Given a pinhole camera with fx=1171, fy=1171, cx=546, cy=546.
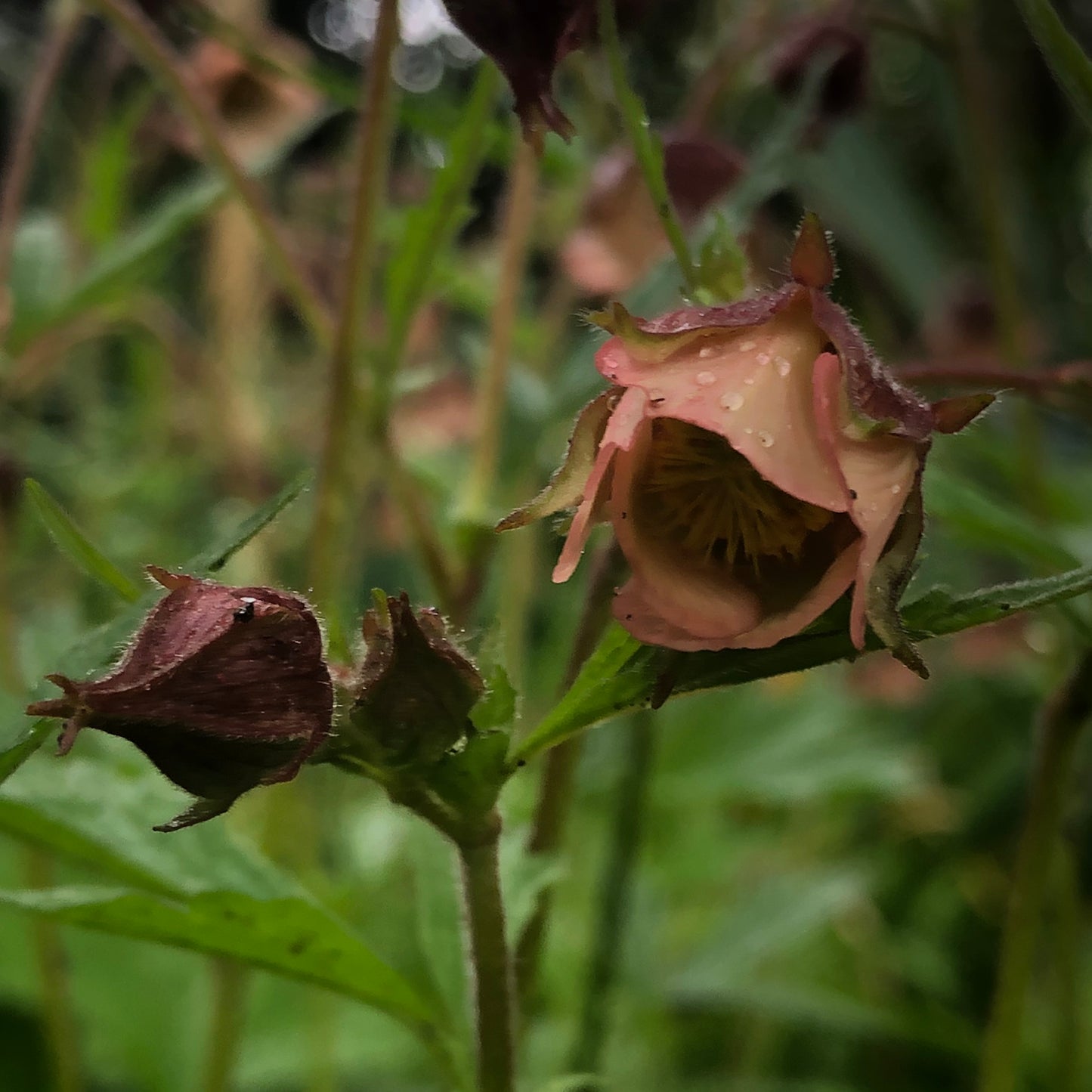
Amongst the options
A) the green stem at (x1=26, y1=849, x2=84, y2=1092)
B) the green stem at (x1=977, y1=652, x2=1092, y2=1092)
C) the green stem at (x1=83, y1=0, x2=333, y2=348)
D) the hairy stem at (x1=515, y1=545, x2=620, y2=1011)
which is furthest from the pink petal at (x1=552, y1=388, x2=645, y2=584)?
the green stem at (x1=26, y1=849, x2=84, y2=1092)

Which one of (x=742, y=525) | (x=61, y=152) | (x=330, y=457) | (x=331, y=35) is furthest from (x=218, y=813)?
(x=331, y=35)

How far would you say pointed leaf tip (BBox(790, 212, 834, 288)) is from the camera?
0.30 metres

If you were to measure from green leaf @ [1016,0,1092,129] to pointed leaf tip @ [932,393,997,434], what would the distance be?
103 mm

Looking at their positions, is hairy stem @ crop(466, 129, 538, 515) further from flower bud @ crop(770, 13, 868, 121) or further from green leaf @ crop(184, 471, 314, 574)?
green leaf @ crop(184, 471, 314, 574)

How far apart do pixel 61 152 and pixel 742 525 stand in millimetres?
1361

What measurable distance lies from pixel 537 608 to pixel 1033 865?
123 cm

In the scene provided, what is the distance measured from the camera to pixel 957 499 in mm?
446

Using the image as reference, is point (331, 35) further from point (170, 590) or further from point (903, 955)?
point (170, 590)

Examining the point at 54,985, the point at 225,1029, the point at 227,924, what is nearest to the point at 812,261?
the point at 227,924

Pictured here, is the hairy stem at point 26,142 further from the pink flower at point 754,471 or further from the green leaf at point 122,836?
the pink flower at point 754,471

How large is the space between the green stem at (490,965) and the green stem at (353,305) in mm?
110

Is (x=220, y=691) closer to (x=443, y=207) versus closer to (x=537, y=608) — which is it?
(x=443, y=207)

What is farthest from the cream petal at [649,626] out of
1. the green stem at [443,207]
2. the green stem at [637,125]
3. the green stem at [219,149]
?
the green stem at [219,149]

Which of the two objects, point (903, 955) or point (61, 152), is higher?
point (61, 152)
